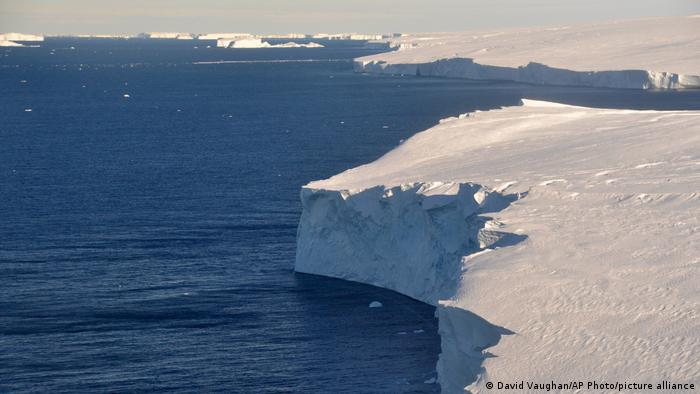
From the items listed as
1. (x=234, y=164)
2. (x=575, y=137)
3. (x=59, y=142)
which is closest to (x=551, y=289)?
(x=575, y=137)

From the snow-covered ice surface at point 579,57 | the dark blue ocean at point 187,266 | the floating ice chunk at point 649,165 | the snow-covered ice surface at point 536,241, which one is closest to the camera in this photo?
the snow-covered ice surface at point 536,241

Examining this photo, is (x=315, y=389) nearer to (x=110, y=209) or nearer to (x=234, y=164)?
(x=110, y=209)

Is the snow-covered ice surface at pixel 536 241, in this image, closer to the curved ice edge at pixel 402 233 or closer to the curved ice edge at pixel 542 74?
the curved ice edge at pixel 402 233

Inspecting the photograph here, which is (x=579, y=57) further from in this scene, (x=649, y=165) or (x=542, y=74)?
(x=649, y=165)

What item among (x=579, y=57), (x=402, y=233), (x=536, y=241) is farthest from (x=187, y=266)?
(x=579, y=57)

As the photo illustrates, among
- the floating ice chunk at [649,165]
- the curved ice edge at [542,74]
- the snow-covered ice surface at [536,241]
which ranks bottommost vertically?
the curved ice edge at [542,74]

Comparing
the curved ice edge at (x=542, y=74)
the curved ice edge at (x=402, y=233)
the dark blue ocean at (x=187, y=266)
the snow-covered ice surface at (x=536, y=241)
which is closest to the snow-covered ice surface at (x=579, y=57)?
the curved ice edge at (x=542, y=74)

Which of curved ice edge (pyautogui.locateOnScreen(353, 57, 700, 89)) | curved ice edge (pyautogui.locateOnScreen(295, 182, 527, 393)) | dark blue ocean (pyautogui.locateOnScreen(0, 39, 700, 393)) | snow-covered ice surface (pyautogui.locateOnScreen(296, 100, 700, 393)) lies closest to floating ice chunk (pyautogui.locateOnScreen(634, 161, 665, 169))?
snow-covered ice surface (pyautogui.locateOnScreen(296, 100, 700, 393))
